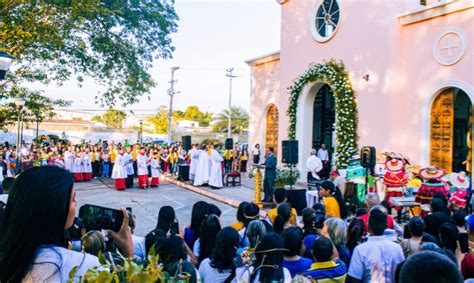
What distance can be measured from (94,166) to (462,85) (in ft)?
53.9

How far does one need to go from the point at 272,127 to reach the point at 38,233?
2051 centimetres

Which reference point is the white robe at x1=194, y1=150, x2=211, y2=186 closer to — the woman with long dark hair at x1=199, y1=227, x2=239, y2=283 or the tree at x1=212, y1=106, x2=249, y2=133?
the woman with long dark hair at x1=199, y1=227, x2=239, y2=283

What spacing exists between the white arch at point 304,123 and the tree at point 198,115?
68.1 meters

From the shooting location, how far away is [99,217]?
4.43 meters

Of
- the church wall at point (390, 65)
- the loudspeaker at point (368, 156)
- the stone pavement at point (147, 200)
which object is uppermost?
the church wall at point (390, 65)

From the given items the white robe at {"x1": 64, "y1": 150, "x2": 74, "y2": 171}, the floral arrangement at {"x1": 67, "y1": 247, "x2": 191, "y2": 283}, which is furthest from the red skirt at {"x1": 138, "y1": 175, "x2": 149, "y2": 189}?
the floral arrangement at {"x1": 67, "y1": 247, "x2": 191, "y2": 283}

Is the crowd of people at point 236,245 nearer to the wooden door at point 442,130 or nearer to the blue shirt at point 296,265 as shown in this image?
the blue shirt at point 296,265

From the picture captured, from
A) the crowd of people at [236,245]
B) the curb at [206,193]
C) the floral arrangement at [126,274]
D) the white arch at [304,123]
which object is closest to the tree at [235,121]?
the curb at [206,193]

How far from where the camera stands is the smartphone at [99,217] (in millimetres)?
4024

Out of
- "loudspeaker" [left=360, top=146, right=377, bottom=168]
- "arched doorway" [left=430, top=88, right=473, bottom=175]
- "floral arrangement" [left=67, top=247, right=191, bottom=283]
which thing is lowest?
"floral arrangement" [left=67, top=247, right=191, bottom=283]

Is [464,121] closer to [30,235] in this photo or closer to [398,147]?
[398,147]

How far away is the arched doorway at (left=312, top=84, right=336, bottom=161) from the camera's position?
18516 millimetres

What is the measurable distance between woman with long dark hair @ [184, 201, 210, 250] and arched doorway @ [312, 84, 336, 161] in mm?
14054

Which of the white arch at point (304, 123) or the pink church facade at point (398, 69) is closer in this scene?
the pink church facade at point (398, 69)
